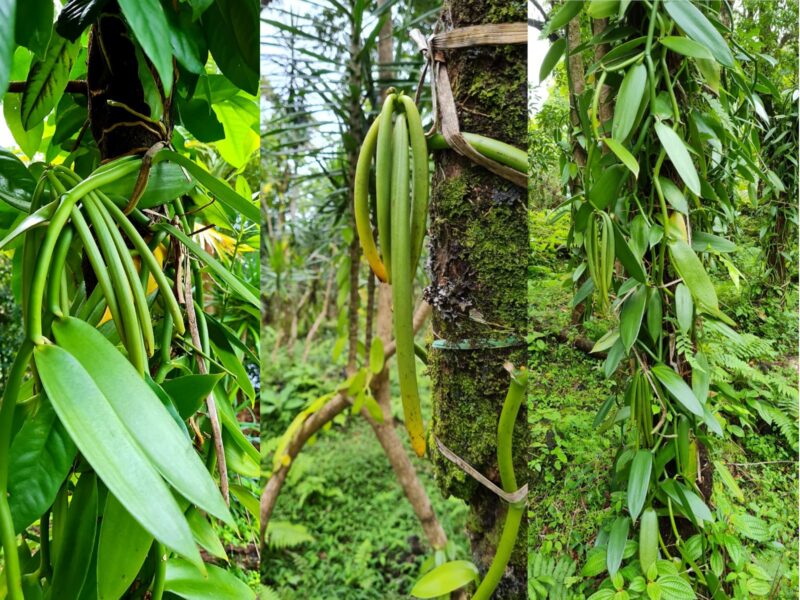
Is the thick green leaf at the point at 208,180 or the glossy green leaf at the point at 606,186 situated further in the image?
the glossy green leaf at the point at 606,186

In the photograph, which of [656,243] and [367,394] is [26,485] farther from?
[656,243]

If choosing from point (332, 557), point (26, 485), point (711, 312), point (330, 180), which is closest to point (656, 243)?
point (711, 312)

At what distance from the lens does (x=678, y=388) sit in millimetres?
646

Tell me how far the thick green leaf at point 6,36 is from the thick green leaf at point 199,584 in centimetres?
30

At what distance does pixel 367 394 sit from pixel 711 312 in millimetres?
378

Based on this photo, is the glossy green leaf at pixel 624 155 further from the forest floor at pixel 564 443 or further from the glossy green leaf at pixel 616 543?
the glossy green leaf at pixel 616 543

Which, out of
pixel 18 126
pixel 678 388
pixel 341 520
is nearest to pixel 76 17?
pixel 18 126

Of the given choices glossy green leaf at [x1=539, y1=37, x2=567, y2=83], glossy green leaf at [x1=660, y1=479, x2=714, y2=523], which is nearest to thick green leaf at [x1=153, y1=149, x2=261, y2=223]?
glossy green leaf at [x1=539, y1=37, x2=567, y2=83]

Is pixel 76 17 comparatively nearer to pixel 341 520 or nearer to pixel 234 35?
pixel 234 35

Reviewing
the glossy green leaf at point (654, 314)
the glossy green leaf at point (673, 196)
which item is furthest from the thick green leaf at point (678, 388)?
the glossy green leaf at point (673, 196)

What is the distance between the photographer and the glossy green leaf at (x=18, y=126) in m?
0.51

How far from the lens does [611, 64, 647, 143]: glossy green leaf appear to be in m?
0.60

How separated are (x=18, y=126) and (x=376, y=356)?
15.0 inches

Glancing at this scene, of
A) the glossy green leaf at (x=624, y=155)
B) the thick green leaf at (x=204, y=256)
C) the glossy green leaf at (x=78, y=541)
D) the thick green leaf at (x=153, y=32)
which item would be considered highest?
the thick green leaf at (x=153, y=32)
